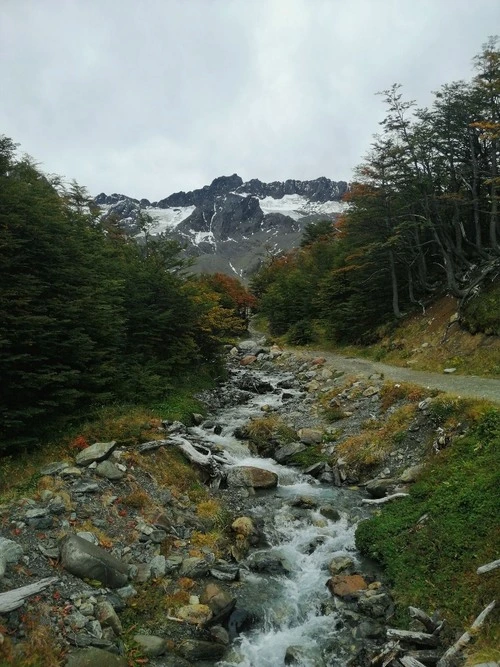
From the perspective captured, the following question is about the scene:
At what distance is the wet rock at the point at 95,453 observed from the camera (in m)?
11.2

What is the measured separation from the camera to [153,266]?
24.8 meters

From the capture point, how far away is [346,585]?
8.50 metres

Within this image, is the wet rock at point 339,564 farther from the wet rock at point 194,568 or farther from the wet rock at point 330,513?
the wet rock at point 194,568

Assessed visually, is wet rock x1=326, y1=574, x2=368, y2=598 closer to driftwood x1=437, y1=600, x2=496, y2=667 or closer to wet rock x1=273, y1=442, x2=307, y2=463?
driftwood x1=437, y1=600, x2=496, y2=667

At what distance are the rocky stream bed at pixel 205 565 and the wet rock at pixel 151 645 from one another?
0.7 inches

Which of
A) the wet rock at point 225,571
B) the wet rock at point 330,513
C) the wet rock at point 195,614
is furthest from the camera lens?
the wet rock at point 330,513

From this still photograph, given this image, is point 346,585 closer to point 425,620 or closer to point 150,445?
point 425,620

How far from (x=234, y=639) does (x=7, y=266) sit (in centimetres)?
1103

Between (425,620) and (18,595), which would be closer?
(18,595)

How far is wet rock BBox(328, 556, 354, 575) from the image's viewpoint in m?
9.16

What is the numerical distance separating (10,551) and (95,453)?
14.0ft

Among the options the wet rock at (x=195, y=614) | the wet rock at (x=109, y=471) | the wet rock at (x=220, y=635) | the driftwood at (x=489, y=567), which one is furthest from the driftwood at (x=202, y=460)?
the driftwood at (x=489, y=567)

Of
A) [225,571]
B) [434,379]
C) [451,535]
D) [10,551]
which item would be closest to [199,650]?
[225,571]

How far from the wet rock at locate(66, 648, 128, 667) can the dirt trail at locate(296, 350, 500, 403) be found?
1223 cm
